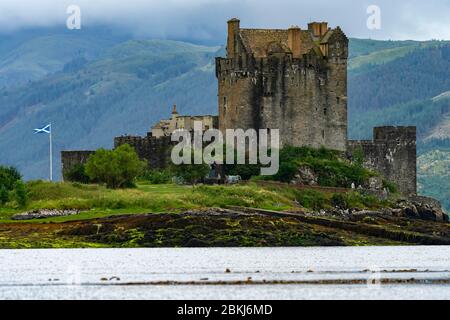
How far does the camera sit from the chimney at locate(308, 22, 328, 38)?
440ft

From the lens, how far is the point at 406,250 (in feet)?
364

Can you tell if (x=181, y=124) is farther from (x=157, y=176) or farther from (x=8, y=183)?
(x=8, y=183)

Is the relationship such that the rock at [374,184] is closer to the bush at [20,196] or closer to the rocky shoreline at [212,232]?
the rocky shoreline at [212,232]

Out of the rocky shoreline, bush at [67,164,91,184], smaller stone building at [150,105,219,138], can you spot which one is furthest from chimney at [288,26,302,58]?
the rocky shoreline

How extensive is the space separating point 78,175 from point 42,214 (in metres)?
18.2

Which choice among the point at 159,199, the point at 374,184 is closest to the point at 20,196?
the point at 159,199

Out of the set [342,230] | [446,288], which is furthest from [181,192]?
[446,288]

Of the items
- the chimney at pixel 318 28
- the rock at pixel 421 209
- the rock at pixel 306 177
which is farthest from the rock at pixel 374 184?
the chimney at pixel 318 28

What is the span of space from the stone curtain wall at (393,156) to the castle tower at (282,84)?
520cm

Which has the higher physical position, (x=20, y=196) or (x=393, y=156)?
(x=393, y=156)

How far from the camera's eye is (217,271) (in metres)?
87.4

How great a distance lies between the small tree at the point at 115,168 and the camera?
123312mm
